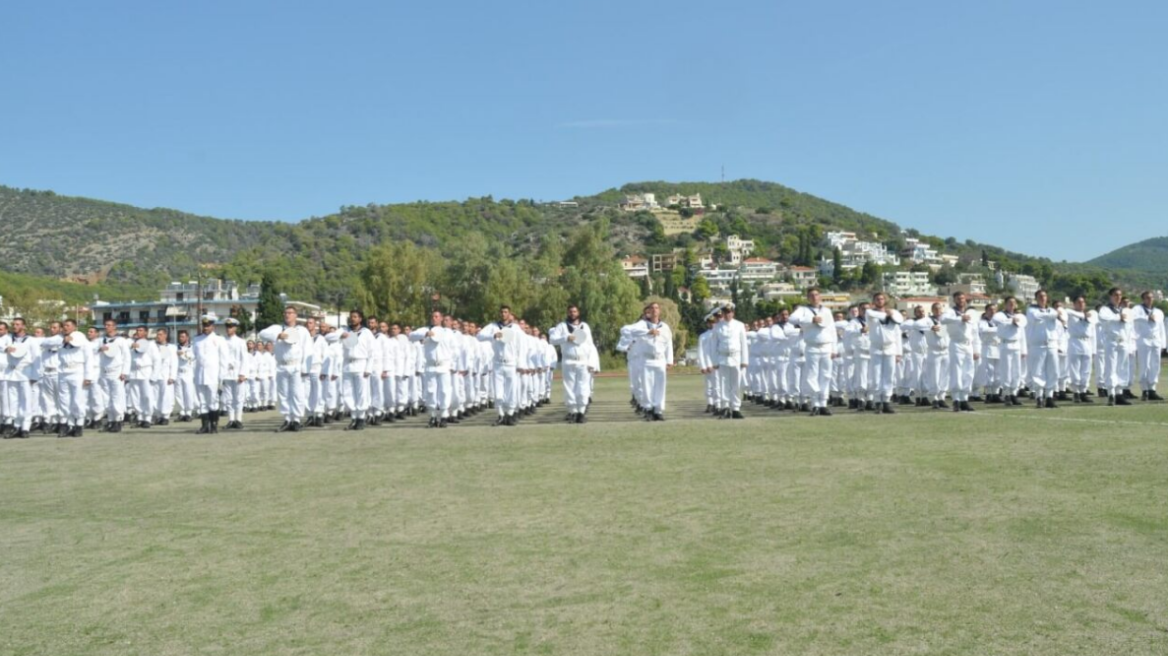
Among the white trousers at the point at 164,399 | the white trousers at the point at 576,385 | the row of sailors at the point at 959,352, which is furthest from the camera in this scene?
the white trousers at the point at 164,399

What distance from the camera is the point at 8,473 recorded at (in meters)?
11.7

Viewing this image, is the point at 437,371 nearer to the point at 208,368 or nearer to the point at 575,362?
the point at 575,362

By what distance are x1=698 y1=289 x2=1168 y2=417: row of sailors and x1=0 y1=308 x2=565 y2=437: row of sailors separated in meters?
4.82

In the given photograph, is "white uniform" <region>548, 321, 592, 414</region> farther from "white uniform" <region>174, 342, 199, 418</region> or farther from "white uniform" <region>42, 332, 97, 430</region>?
"white uniform" <region>174, 342, 199, 418</region>

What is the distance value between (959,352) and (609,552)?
530 inches

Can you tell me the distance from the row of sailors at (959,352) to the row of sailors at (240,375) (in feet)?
15.8

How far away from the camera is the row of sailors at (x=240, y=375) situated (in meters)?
17.9

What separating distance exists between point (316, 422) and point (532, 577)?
1404 cm

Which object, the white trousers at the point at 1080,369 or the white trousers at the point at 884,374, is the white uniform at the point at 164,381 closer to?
the white trousers at the point at 884,374

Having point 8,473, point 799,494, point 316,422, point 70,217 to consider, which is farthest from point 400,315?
point 70,217

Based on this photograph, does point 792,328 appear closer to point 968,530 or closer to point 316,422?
point 316,422

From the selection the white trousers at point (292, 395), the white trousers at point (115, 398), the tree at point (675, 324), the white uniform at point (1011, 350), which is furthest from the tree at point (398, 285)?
the white uniform at point (1011, 350)

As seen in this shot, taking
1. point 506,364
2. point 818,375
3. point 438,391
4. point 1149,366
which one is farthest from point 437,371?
point 1149,366

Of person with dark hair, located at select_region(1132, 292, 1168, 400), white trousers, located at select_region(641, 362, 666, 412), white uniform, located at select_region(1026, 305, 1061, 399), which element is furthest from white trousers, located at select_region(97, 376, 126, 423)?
person with dark hair, located at select_region(1132, 292, 1168, 400)
